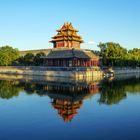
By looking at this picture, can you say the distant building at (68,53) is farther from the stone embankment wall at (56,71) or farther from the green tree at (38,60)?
the stone embankment wall at (56,71)

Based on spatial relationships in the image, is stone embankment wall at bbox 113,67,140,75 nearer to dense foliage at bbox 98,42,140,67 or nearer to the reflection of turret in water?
dense foliage at bbox 98,42,140,67

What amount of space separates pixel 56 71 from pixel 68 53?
6767mm

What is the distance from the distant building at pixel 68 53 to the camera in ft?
204

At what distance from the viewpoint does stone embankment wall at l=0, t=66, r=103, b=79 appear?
54159 millimetres

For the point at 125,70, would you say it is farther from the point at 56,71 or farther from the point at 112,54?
the point at 56,71

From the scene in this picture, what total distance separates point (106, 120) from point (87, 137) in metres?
4.60

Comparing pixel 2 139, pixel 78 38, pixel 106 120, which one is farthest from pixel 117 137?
pixel 78 38

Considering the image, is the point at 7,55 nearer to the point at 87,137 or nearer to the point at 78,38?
the point at 78,38

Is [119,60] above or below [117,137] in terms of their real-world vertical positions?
above

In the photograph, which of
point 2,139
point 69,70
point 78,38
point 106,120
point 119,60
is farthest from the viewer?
point 119,60

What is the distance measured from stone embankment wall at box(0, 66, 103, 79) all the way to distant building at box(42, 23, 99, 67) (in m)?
3.93

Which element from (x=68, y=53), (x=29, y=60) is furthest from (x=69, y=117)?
(x=29, y=60)

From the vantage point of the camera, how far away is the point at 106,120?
20406 mm

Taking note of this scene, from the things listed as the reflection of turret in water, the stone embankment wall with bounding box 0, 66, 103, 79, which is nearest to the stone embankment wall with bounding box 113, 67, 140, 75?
the stone embankment wall with bounding box 0, 66, 103, 79
